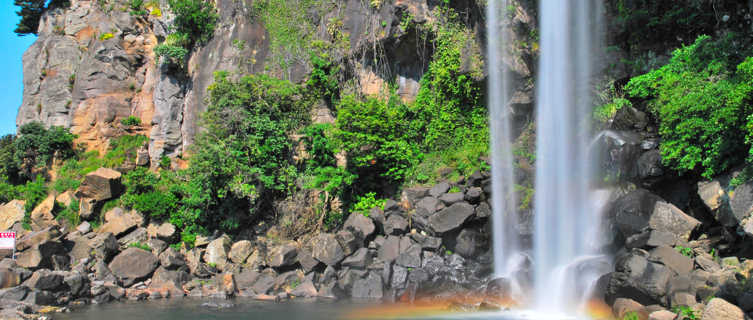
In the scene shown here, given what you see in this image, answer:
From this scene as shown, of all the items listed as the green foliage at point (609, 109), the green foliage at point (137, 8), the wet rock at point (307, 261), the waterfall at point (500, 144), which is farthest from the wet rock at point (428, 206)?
the green foliage at point (137, 8)

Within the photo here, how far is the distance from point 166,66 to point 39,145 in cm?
812

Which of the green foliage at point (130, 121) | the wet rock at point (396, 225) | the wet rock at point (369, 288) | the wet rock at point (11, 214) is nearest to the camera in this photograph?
the wet rock at point (369, 288)

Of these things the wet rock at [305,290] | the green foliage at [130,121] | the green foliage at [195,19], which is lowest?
the wet rock at [305,290]

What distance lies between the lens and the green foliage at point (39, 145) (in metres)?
24.6

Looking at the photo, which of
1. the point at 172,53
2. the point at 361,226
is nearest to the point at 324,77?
the point at 361,226

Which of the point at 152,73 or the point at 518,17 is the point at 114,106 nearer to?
the point at 152,73

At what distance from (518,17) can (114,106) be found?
21390mm

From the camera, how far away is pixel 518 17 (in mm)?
16000

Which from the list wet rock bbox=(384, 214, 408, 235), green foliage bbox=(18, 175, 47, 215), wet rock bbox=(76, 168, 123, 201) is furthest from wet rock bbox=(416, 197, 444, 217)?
green foliage bbox=(18, 175, 47, 215)

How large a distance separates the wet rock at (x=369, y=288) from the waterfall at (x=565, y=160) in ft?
13.8

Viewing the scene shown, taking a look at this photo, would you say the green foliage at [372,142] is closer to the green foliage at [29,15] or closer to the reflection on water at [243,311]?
the reflection on water at [243,311]

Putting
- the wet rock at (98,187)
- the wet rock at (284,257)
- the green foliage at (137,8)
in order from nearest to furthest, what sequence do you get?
the wet rock at (284,257), the wet rock at (98,187), the green foliage at (137,8)

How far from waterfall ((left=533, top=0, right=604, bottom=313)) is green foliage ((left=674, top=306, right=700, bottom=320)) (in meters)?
2.07

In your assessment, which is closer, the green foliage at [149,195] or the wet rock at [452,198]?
the wet rock at [452,198]
